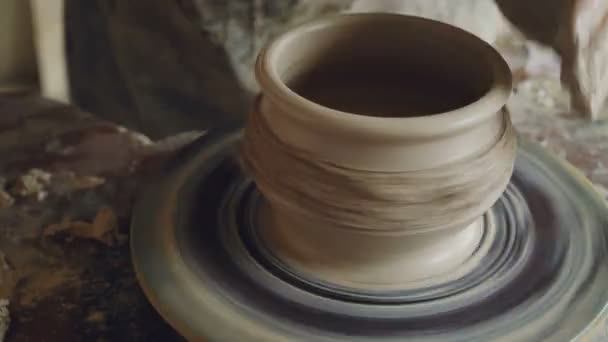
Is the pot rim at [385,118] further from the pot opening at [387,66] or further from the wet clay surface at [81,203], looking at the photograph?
the wet clay surface at [81,203]

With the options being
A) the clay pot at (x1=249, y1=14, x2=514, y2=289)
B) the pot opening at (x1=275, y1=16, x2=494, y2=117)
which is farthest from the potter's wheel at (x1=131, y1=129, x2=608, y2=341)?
the pot opening at (x1=275, y1=16, x2=494, y2=117)

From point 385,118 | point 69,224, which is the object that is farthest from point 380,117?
point 69,224

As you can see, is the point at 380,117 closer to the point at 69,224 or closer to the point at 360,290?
the point at 360,290

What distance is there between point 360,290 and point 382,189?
0.12 metres

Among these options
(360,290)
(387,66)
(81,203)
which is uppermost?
(387,66)

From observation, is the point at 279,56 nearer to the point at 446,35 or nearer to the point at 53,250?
the point at 446,35

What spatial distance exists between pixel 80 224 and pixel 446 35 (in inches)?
20.0

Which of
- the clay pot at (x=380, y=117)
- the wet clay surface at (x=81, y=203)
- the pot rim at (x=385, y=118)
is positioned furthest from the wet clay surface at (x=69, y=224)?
the pot rim at (x=385, y=118)

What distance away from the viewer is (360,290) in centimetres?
86

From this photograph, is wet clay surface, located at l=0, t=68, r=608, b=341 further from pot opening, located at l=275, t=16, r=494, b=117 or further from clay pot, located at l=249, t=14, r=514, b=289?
pot opening, located at l=275, t=16, r=494, b=117

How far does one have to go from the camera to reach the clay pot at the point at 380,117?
78 cm

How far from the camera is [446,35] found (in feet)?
3.03

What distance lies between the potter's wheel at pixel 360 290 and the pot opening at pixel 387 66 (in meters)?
0.15

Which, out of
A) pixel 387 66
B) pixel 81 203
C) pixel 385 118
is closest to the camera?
pixel 385 118
